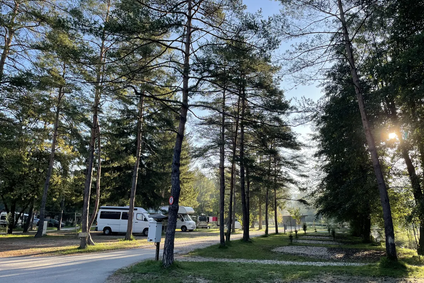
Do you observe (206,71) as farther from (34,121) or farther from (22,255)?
(34,121)

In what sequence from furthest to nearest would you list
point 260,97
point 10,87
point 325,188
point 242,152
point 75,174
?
point 75,174
point 325,188
point 242,152
point 260,97
point 10,87

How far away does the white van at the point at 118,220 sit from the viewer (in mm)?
21969

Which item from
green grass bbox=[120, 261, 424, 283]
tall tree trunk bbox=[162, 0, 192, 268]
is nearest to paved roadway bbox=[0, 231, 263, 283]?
green grass bbox=[120, 261, 424, 283]

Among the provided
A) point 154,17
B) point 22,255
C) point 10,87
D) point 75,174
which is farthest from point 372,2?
point 75,174

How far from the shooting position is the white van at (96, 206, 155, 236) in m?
22.0

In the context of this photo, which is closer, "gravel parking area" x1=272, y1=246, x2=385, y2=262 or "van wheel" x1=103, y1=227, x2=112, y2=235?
"gravel parking area" x1=272, y1=246, x2=385, y2=262

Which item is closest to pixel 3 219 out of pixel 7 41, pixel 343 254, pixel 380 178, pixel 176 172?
pixel 7 41

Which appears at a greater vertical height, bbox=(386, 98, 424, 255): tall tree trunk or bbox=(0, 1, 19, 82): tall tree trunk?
bbox=(0, 1, 19, 82): tall tree trunk

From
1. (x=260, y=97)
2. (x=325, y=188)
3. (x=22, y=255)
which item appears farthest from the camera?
(x=325, y=188)

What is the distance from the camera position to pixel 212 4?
28.3 ft

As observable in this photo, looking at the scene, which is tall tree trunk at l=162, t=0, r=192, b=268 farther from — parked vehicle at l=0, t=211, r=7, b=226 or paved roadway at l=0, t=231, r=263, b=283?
A: parked vehicle at l=0, t=211, r=7, b=226

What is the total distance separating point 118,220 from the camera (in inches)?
867

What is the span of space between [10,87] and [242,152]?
12.4 meters

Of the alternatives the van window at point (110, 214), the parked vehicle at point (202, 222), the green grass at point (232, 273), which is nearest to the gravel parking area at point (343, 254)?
the green grass at point (232, 273)
